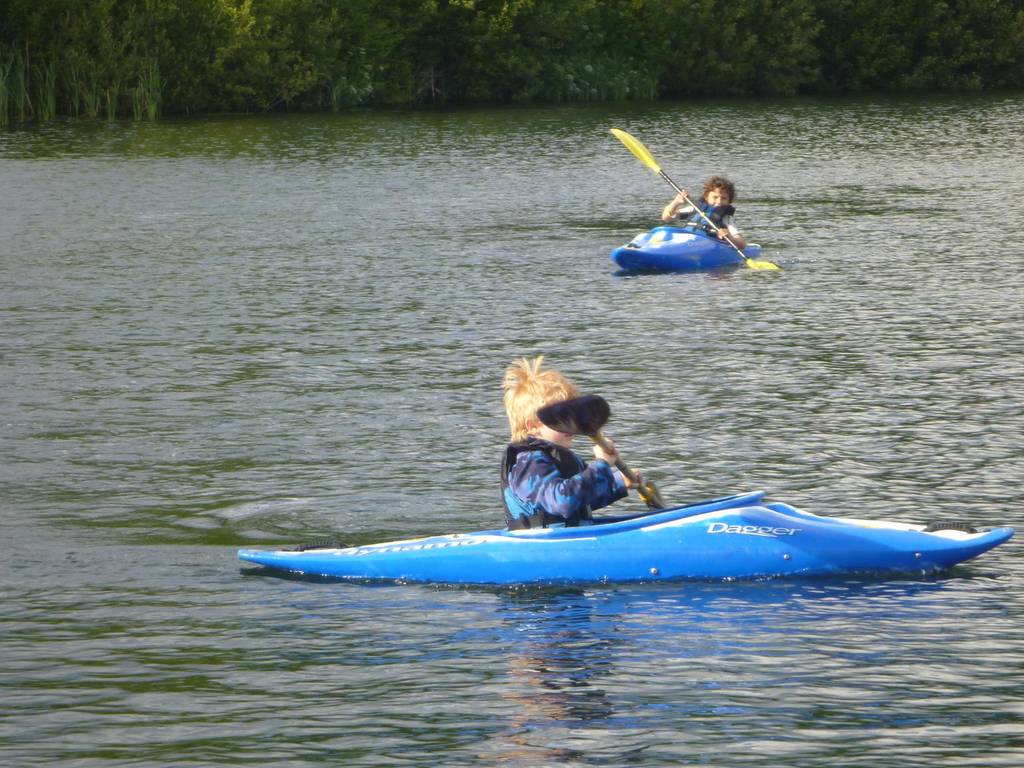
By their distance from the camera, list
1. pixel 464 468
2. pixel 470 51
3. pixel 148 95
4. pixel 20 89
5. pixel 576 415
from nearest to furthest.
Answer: pixel 576 415 → pixel 464 468 → pixel 20 89 → pixel 148 95 → pixel 470 51

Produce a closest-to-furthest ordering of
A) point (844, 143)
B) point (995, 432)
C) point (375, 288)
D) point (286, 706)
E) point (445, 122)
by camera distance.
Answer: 1. point (286, 706)
2. point (995, 432)
3. point (375, 288)
4. point (844, 143)
5. point (445, 122)

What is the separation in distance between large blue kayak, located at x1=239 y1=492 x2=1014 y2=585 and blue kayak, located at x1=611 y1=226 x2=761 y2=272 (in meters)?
10.6

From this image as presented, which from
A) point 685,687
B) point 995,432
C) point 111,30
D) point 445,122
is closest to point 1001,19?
point 445,122

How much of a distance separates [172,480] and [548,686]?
384 centimetres

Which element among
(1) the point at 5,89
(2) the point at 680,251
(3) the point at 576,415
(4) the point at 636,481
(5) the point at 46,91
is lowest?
(2) the point at 680,251

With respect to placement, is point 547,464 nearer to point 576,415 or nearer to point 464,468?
point 576,415

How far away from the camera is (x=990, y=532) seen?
7.60 m

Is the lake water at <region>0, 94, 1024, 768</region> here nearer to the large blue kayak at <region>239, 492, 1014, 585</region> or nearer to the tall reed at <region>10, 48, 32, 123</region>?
the large blue kayak at <region>239, 492, 1014, 585</region>

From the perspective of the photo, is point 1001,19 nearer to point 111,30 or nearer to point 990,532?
point 111,30

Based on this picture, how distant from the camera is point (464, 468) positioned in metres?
9.91

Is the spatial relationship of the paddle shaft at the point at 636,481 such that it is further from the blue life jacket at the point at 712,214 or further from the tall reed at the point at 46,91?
the tall reed at the point at 46,91

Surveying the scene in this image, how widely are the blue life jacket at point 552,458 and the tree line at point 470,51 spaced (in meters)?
36.9

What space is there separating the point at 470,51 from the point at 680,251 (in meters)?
37.9

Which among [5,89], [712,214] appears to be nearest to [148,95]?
[5,89]
